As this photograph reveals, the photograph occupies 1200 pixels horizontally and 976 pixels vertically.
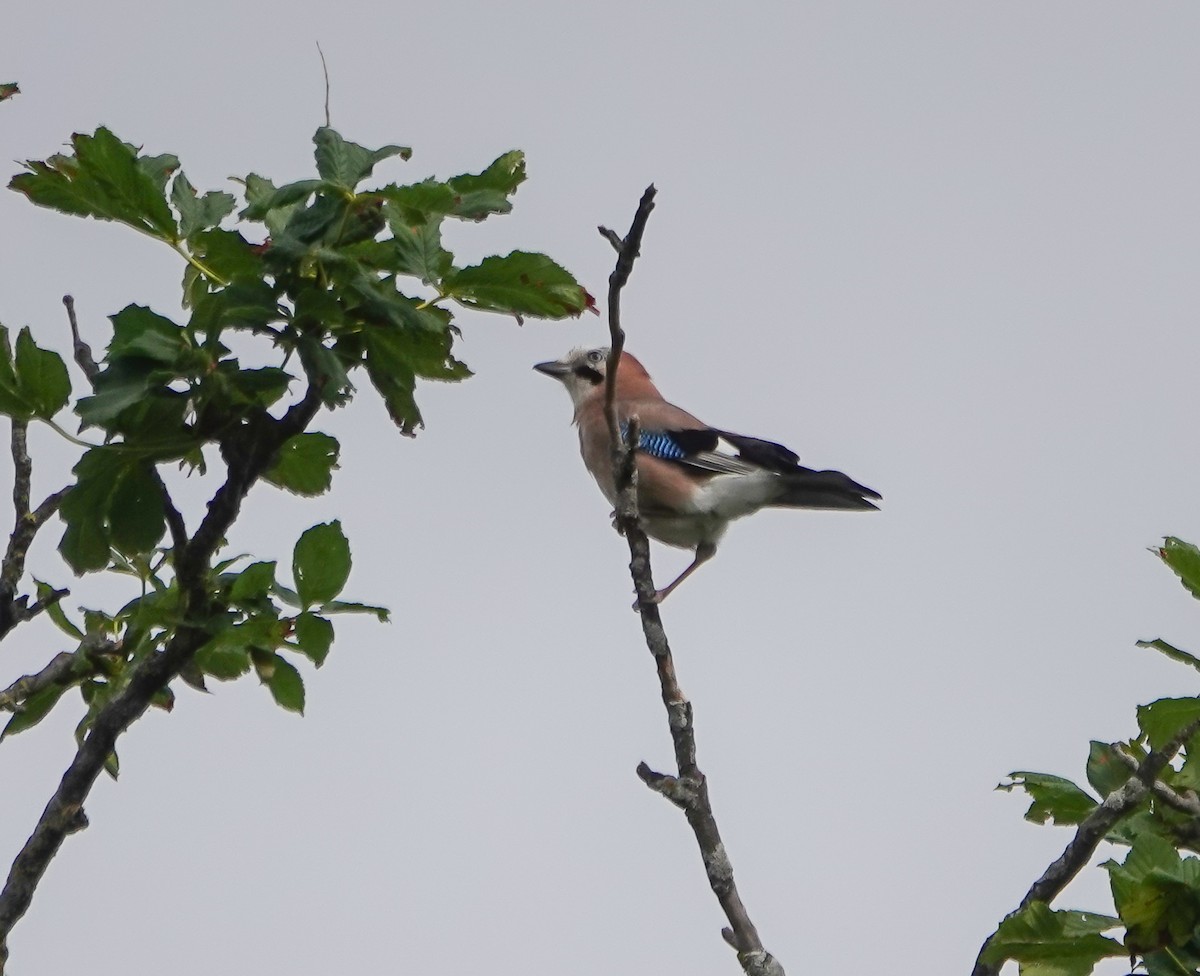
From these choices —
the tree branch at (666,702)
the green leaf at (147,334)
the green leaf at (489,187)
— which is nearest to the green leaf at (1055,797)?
the tree branch at (666,702)

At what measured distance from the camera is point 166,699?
15.1 ft

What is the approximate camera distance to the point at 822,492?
30.1 ft

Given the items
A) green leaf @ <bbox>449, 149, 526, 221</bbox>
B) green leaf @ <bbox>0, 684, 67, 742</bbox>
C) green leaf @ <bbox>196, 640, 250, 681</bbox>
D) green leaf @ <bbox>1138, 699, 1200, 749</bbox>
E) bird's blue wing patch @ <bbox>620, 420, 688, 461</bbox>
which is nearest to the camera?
green leaf @ <bbox>1138, 699, 1200, 749</bbox>

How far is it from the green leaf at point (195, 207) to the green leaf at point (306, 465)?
59 cm

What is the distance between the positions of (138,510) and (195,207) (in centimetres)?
76

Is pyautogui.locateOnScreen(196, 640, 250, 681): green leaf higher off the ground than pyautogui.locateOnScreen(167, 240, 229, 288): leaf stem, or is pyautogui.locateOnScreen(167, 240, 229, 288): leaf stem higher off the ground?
pyautogui.locateOnScreen(167, 240, 229, 288): leaf stem

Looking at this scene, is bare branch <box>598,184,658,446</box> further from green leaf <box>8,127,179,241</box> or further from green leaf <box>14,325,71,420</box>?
green leaf <box>14,325,71,420</box>

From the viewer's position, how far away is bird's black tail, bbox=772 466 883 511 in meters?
8.90

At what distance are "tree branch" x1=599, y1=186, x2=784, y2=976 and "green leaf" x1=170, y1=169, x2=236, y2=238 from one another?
3.11ft

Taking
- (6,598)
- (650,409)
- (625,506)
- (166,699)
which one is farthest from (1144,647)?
(650,409)

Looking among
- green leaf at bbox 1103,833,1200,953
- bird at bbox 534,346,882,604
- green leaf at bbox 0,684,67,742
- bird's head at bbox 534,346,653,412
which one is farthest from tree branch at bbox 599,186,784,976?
bird's head at bbox 534,346,653,412

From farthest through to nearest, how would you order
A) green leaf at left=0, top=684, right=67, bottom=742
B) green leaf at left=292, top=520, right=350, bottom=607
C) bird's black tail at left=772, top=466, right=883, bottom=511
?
1. bird's black tail at left=772, top=466, right=883, bottom=511
2. green leaf at left=0, top=684, right=67, bottom=742
3. green leaf at left=292, top=520, right=350, bottom=607

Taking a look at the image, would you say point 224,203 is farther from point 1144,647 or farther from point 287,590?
point 1144,647

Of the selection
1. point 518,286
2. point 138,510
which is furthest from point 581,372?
point 138,510
